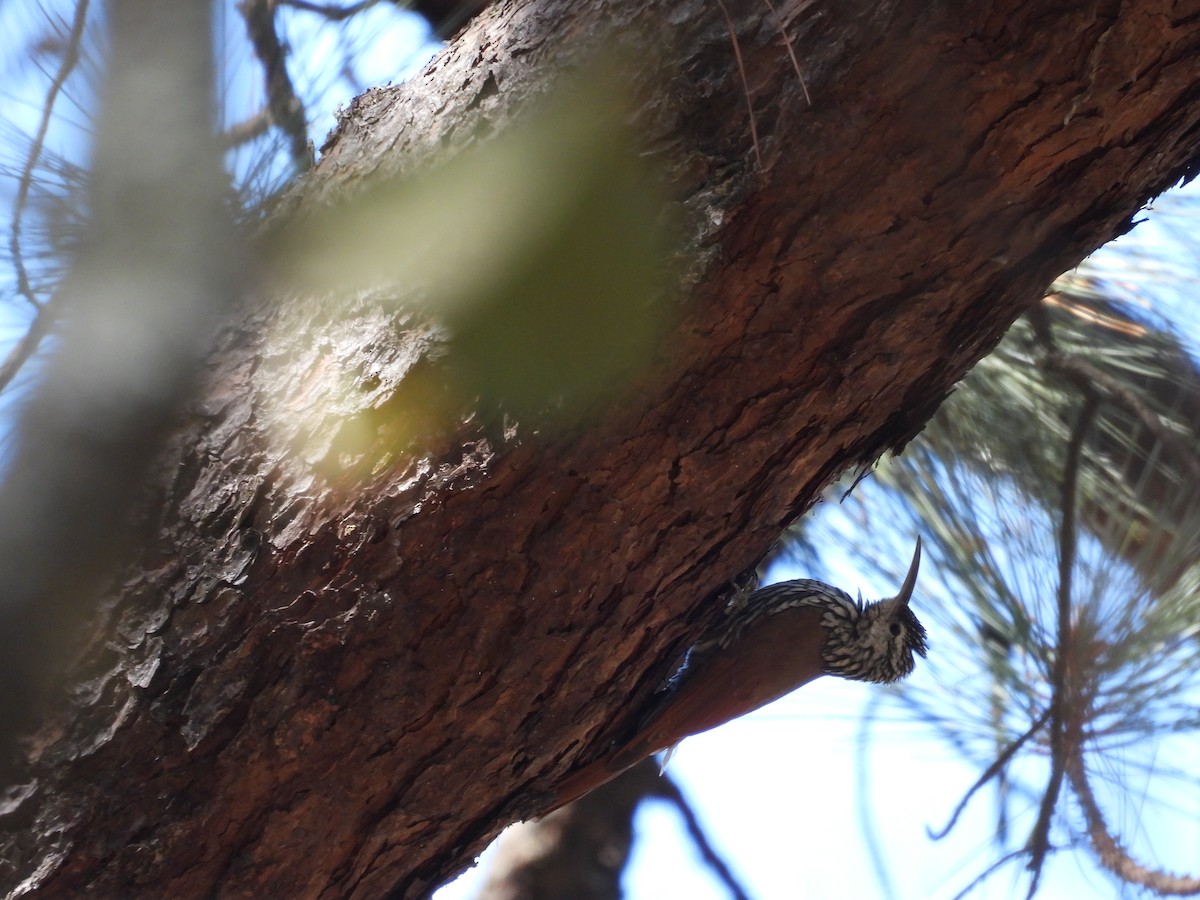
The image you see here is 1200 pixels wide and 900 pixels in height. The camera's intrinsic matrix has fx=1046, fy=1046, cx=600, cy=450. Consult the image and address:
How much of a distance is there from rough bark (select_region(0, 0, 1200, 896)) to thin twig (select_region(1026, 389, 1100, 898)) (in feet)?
2.34

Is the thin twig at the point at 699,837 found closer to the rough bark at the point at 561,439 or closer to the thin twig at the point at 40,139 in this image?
the rough bark at the point at 561,439

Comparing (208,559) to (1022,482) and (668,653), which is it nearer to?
(668,653)

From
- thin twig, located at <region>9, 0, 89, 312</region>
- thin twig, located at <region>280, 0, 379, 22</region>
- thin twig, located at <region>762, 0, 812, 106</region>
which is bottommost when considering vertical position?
thin twig, located at <region>762, 0, 812, 106</region>

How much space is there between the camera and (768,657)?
2.59m

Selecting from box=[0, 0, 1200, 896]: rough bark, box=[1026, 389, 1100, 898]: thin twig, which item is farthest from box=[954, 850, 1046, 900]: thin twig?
box=[0, 0, 1200, 896]: rough bark

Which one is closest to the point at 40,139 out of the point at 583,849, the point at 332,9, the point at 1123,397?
the point at 332,9

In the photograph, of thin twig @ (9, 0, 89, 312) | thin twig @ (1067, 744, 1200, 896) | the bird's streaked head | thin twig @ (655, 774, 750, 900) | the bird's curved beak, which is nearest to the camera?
thin twig @ (9, 0, 89, 312)

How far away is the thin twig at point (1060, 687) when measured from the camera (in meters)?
2.17

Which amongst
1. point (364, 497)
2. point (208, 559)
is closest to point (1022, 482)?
point (364, 497)

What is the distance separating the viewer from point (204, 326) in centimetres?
162

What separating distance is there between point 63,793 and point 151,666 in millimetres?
220

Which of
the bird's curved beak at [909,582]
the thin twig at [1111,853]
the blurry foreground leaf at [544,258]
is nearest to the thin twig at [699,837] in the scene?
the bird's curved beak at [909,582]

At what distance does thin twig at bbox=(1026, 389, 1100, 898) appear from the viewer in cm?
217

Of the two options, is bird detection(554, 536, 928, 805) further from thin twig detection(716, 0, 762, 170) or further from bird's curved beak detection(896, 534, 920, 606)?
thin twig detection(716, 0, 762, 170)
